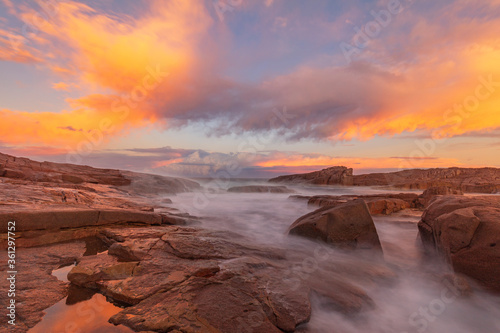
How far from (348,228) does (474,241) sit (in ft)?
7.27

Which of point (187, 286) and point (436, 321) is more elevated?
point (187, 286)

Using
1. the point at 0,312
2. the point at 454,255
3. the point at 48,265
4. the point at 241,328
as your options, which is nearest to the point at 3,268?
the point at 48,265

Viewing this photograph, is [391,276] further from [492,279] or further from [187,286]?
[187,286]

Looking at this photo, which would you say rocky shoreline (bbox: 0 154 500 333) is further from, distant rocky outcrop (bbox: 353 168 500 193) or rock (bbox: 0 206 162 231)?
distant rocky outcrop (bbox: 353 168 500 193)

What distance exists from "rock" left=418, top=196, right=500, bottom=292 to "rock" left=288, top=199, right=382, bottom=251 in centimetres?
134

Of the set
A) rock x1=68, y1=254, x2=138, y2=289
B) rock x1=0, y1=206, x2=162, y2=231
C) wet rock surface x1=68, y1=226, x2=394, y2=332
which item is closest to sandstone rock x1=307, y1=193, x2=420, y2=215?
wet rock surface x1=68, y1=226, x2=394, y2=332

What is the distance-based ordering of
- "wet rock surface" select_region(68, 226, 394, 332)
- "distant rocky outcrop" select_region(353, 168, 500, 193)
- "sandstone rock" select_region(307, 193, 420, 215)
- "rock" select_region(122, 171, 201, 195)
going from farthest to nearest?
"distant rocky outcrop" select_region(353, 168, 500, 193), "rock" select_region(122, 171, 201, 195), "sandstone rock" select_region(307, 193, 420, 215), "wet rock surface" select_region(68, 226, 394, 332)

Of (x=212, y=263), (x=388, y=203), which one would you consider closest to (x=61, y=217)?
(x=212, y=263)

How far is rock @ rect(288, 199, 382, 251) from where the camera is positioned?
5.44m

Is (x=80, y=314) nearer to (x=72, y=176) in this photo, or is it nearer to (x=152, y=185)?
(x=72, y=176)

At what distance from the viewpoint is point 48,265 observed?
11.3 feet

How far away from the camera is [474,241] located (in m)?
4.00

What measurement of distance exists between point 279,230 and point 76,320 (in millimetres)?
6097

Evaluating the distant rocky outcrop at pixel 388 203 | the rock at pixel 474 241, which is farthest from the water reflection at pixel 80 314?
the distant rocky outcrop at pixel 388 203
